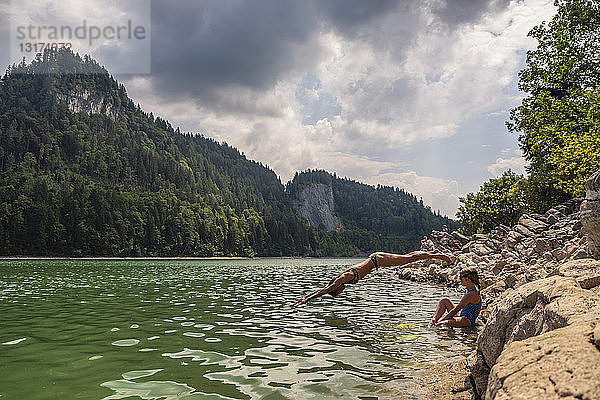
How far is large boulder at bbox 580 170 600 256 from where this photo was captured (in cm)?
898

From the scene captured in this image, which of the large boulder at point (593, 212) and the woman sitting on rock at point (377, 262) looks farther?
the woman sitting on rock at point (377, 262)

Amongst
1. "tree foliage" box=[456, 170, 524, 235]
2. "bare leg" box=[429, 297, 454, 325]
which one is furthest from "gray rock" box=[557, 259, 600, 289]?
"tree foliage" box=[456, 170, 524, 235]

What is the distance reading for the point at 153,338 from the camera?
35.7 ft

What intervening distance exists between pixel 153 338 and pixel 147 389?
4.29 m

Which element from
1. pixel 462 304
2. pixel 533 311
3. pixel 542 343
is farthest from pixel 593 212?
pixel 542 343

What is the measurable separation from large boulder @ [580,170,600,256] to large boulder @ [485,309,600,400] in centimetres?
587

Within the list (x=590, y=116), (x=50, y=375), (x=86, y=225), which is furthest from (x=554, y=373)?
(x=86, y=225)

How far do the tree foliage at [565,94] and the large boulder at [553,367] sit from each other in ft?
86.6

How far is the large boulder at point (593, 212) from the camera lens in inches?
354

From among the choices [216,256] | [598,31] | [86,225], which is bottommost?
[216,256]

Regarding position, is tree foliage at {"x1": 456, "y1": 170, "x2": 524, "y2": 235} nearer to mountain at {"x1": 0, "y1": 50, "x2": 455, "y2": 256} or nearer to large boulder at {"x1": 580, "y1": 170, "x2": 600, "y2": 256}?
large boulder at {"x1": 580, "y1": 170, "x2": 600, "y2": 256}

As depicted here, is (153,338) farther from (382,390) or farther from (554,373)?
(554,373)

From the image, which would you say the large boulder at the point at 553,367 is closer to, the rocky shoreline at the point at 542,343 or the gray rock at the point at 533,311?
the rocky shoreline at the point at 542,343

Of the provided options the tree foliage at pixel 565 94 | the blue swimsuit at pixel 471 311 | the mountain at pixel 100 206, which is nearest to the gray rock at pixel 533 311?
the blue swimsuit at pixel 471 311
